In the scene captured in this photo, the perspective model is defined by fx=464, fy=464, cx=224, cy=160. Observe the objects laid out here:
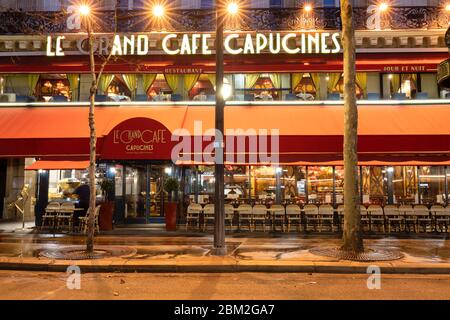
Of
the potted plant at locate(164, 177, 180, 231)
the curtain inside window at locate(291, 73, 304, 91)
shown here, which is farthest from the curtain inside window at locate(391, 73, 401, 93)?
the potted plant at locate(164, 177, 180, 231)

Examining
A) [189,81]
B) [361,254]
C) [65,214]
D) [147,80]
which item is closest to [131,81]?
[147,80]

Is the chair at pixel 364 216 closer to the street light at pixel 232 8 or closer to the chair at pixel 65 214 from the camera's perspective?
the street light at pixel 232 8

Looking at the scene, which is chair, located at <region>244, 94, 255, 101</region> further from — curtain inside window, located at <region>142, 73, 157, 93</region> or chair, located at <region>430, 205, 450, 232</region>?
chair, located at <region>430, 205, 450, 232</region>

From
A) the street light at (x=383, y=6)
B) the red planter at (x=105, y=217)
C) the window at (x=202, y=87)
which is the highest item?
the street light at (x=383, y=6)

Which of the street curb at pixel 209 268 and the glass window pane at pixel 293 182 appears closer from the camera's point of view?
the street curb at pixel 209 268

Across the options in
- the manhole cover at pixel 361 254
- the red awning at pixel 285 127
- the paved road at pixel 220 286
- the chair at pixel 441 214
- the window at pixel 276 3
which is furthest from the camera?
the window at pixel 276 3

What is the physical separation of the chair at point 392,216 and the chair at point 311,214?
7.21 ft

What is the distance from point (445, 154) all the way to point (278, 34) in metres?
7.10

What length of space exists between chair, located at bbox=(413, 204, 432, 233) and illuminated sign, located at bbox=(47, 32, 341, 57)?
20.5ft

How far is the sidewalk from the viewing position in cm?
957

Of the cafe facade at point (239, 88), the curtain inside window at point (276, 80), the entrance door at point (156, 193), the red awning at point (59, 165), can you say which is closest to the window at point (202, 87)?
the cafe facade at point (239, 88)

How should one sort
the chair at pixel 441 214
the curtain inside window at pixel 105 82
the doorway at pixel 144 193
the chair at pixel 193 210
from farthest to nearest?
1. the curtain inside window at pixel 105 82
2. the doorway at pixel 144 193
3. the chair at pixel 193 210
4. the chair at pixel 441 214

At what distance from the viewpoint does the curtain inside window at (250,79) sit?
17.7m
